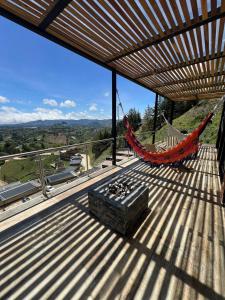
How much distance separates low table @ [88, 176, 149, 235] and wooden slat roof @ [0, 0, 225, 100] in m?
2.22

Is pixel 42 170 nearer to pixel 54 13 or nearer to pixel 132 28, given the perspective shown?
pixel 54 13

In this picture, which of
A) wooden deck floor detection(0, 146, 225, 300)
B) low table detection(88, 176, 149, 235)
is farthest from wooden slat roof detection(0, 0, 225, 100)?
wooden deck floor detection(0, 146, 225, 300)

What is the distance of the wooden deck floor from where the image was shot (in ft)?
3.93

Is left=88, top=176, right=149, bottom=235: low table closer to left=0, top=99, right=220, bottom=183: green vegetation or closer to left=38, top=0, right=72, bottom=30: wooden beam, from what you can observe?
left=0, top=99, right=220, bottom=183: green vegetation

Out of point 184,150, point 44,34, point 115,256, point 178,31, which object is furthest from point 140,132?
point 115,256

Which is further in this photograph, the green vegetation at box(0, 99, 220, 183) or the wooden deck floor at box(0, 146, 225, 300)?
the green vegetation at box(0, 99, 220, 183)

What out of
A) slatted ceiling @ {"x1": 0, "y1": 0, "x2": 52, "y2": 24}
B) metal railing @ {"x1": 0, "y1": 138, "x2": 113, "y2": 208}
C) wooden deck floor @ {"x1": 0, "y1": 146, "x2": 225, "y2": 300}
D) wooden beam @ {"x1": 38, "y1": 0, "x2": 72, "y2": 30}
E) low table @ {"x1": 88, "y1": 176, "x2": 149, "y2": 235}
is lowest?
metal railing @ {"x1": 0, "y1": 138, "x2": 113, "y2": 208}

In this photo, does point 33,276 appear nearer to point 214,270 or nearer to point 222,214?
point 214,270

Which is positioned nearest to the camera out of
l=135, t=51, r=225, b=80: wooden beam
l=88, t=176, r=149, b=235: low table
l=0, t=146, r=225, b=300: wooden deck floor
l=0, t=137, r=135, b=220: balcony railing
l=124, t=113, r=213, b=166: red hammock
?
l=0, t=146, r=225, b=300: wooden deck floor

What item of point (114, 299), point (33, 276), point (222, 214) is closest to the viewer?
point (114, 299)

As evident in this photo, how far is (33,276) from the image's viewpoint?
1305mm

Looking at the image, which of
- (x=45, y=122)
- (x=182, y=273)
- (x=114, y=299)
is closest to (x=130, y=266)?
(x=114, y=299)

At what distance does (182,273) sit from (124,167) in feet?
9.47

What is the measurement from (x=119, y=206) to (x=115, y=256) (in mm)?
479
